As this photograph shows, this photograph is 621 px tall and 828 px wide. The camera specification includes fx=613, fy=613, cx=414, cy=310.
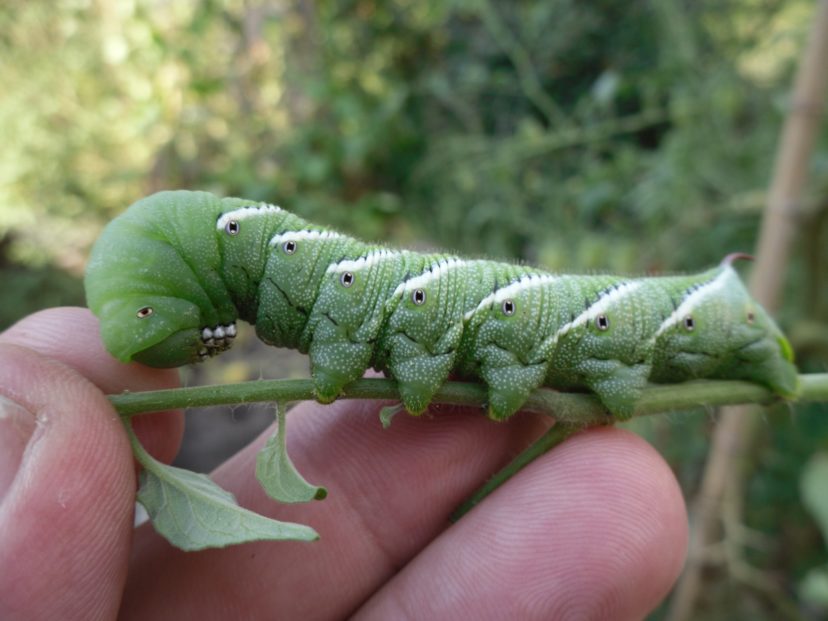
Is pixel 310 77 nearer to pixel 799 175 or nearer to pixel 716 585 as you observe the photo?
pixel 799 175

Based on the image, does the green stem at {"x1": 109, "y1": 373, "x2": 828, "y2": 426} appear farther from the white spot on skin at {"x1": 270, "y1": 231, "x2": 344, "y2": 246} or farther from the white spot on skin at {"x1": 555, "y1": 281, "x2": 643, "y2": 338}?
the white spot on skin at {"x1": 270, "y1": 231, "x2": 344, "y2": 246}

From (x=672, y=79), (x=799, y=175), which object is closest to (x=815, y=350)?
(x=799, y=175)

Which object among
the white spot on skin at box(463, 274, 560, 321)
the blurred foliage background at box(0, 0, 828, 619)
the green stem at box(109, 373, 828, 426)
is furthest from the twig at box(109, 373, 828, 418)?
the blurred foliage background at box(0, 0, 828, 619)

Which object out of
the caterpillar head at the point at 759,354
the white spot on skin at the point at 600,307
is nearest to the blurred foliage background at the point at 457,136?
the caterpillar head at the point at 759,354

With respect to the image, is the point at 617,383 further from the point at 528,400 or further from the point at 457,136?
the point at 457,136

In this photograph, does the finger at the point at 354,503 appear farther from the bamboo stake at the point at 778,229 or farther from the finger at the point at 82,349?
the bamboo stake at the point at 778,229

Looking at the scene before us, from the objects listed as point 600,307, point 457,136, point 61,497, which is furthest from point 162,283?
point 457,136
